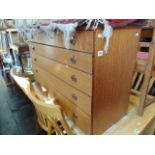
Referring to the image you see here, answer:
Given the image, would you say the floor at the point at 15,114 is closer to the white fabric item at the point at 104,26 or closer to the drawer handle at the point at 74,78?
the drawer handle at the point at 74,78

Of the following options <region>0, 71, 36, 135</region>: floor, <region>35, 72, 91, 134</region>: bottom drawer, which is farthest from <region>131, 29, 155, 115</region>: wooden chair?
<region>0, 71, 36, 135</region>: floor

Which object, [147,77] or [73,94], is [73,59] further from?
[147,77]

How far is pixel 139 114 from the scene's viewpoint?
1.18 m

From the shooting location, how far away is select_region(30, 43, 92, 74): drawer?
73 centimetres

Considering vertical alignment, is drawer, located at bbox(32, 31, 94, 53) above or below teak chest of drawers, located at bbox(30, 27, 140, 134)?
above

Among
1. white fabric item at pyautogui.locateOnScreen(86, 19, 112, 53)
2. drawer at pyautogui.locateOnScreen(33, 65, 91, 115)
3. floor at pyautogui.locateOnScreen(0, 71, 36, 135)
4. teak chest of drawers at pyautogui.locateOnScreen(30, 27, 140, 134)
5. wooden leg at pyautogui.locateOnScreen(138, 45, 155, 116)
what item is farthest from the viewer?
floor at pyautogui.locateOnScreen(0, 71, 36, 135)

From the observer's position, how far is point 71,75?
0.91 m

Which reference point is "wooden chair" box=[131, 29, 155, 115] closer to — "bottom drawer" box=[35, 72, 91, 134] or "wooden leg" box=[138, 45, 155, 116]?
"wooden leg" box=[138, 45, 155, 116]

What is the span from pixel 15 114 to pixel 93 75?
1.62 metres

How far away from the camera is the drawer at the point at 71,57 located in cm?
73

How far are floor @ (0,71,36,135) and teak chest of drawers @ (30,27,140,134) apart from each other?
799 mm
